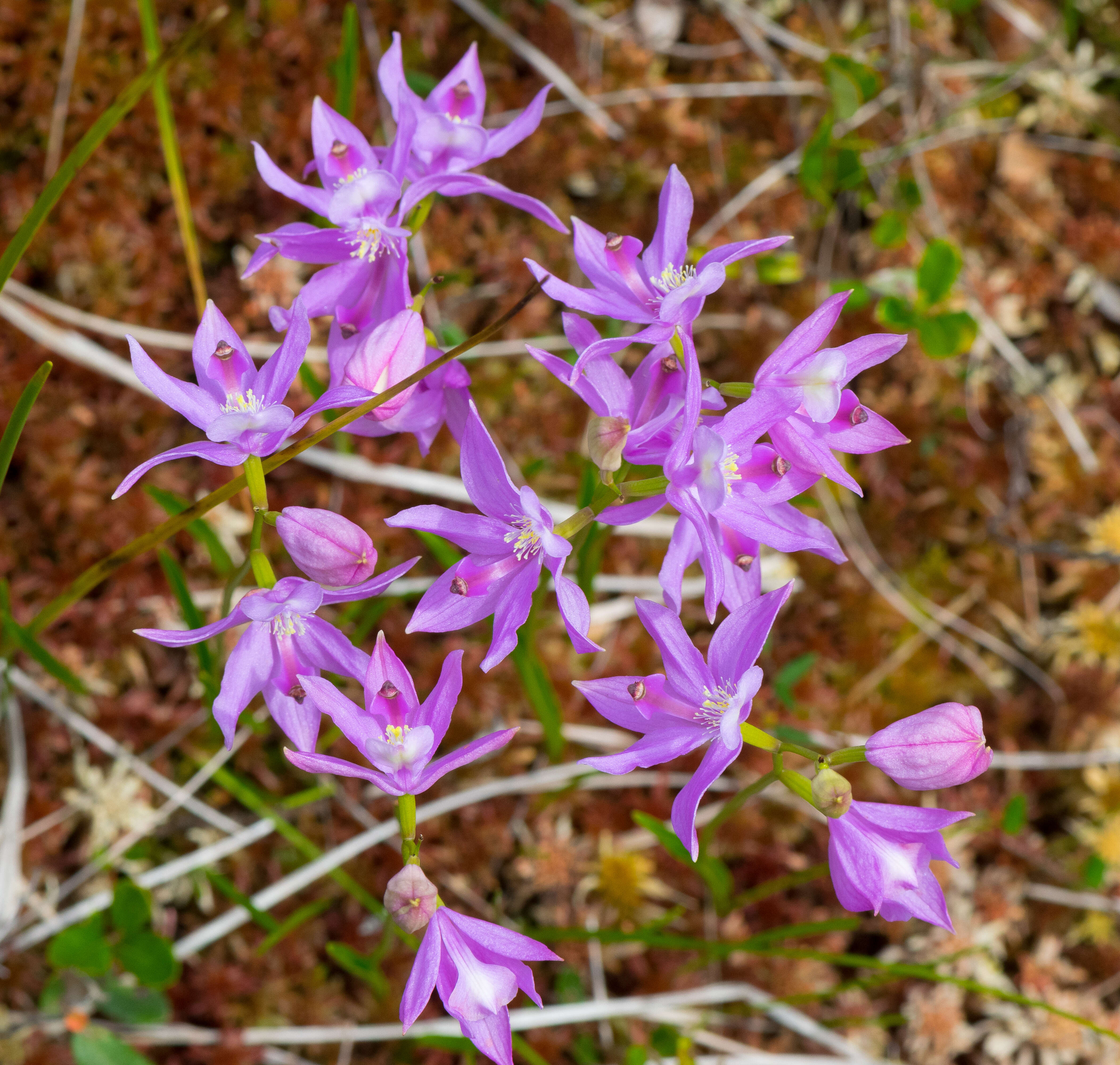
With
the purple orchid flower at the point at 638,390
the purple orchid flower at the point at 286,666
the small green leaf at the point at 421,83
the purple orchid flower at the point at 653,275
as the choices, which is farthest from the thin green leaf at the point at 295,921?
the small green leaf at the point at 421,83

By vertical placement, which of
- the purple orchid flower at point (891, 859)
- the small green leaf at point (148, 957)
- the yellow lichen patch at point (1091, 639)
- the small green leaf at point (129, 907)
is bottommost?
the yellow lichen patch at point (1091, 639)

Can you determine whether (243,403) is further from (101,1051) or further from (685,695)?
(101,1051)

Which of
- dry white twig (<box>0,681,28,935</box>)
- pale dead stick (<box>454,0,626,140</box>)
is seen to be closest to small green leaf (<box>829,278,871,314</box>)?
pale dead stick (<box>454,0,626,140</box>)

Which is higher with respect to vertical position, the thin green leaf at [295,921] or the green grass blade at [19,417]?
the green grass blade at [19,417]

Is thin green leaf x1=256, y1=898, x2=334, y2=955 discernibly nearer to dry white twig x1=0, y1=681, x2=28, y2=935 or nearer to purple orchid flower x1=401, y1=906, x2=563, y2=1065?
dry white twig x1=0, y1=681, x2=28, y2=935

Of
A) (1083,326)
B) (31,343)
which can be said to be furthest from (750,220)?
(31,343)

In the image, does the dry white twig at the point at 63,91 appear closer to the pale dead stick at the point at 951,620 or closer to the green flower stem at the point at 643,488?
the green flower stem at the point at 643,488

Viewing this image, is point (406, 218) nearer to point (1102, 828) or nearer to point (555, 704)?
point (555, 704)
